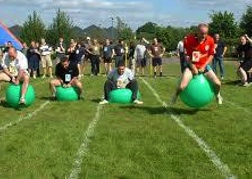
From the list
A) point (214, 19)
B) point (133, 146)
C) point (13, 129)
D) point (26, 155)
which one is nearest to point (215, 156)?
point (133, 146)

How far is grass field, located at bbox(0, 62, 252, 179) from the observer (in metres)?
6.91

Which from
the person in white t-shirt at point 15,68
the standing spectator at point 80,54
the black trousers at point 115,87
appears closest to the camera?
the person in white t-shirt at point 15,68

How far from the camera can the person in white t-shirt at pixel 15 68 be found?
13.0 metres

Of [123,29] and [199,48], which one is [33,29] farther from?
[199,48]

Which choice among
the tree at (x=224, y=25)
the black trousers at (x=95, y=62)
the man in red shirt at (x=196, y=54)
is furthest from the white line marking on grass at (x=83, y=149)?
the tree at (x=224, y=25)

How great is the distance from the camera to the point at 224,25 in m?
75.9

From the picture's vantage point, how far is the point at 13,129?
9.96 m

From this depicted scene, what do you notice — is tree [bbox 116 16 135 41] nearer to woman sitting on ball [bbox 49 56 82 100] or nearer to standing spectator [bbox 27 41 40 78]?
standing spectator [bbox 27 41 40 78]

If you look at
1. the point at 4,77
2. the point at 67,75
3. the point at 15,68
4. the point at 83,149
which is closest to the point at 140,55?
the point at 67,75

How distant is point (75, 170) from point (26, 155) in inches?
45.7

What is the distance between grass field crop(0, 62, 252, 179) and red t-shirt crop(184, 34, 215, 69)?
116cm

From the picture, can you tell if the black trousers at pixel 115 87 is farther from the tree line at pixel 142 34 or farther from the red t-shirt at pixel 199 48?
the tree line at pixel 142 34

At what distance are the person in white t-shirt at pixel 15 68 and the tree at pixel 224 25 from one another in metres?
Answer: 63.9

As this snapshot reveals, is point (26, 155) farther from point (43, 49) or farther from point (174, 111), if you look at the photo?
point (43, 49)
